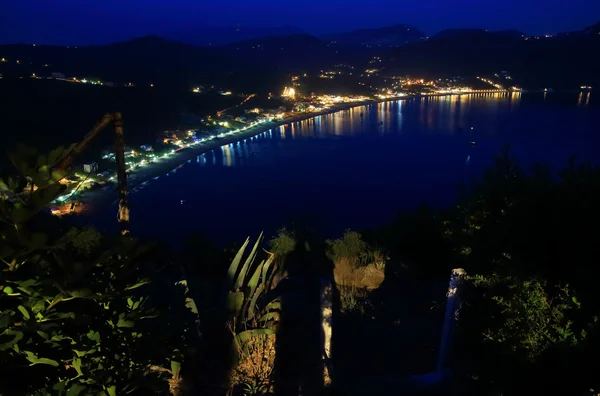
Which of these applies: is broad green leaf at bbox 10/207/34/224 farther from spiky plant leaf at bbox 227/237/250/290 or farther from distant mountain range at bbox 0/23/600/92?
distant mountain range at bbox 0/23/600/92

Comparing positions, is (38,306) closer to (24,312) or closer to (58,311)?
(24,312)

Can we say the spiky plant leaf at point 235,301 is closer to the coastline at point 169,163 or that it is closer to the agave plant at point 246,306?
the agave plant at point 246,306

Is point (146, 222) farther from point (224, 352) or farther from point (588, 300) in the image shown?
point (588, 300)

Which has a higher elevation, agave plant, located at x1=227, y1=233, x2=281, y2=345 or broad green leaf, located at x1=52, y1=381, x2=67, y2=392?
broad green leaf, located at x1=52, y1=381, x2=67, y2=392

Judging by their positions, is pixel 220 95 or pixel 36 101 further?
pixel 220 95

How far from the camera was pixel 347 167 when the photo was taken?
31.2m

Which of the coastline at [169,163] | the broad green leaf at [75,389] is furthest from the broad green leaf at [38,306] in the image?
the coastline at [169,163]

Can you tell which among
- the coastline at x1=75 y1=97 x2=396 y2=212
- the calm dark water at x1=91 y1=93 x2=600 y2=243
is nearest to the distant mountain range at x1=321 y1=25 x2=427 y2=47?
the coastline at x1=75 y1=97 x2=396 y2=212

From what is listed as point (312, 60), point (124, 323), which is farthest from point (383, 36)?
point (124, 323)

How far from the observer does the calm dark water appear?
71.5ft

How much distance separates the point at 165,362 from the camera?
1.40 m

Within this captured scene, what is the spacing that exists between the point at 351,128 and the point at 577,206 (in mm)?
43230

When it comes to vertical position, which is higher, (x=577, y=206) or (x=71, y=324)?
(x=71, y=324)

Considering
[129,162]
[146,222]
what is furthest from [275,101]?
[146,222]
